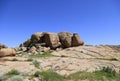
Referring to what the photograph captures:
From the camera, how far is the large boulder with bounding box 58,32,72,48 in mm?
39031

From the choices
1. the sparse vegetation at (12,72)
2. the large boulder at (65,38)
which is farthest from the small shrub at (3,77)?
the large boulder at (65,38)

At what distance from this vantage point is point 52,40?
3828cm

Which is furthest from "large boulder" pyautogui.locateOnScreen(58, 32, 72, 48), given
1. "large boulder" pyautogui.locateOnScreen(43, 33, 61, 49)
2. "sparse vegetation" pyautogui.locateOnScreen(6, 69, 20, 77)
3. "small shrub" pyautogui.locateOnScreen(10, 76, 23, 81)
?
"small shrub" pyautogui.locateOnScreen(10, 76, 23, 81)

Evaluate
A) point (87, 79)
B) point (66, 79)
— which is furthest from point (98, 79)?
point (66, 79)

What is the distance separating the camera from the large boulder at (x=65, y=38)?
128 ft

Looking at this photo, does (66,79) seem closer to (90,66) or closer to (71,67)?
(71,67)

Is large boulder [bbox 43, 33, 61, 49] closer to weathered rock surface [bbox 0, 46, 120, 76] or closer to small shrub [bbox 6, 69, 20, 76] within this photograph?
weathered rock surface [bbox 0, 46, 120, 76]

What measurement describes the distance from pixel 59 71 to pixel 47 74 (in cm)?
209

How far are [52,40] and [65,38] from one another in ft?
7.89

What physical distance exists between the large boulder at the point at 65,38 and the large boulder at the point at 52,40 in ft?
2.75

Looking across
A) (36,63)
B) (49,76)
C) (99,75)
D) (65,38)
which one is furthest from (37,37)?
(49,76)

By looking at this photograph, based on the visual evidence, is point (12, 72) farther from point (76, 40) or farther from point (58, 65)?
point (76, 40)

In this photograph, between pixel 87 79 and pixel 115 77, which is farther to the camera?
pixel 115 77

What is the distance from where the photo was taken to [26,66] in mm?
23922
